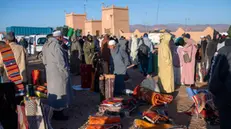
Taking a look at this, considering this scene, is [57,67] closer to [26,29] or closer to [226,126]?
[226,126]

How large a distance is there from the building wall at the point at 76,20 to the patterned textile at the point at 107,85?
36.5 meters

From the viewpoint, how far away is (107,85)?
19.8ft

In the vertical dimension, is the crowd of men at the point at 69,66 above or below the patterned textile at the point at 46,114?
above

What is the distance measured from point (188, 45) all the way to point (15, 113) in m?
5.61

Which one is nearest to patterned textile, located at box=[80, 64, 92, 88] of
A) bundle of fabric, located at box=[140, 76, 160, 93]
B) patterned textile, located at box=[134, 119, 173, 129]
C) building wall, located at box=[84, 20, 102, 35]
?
bundle of fabric, located at box=[140, 76, 160, 93]

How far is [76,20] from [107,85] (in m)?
37.8

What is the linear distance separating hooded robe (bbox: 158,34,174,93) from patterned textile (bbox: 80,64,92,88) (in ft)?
7.37

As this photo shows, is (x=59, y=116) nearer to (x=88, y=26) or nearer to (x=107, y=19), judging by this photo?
(x=107, y=19)

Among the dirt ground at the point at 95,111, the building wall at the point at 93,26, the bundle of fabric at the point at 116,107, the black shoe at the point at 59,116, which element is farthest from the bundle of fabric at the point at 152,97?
the building wall at the point at 93,26

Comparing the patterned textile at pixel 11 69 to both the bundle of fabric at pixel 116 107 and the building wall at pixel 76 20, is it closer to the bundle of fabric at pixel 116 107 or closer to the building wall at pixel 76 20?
the bundle of fabric at pixel 116 107

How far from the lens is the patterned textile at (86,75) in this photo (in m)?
7.93

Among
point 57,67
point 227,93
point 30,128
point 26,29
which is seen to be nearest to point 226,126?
point 227,93

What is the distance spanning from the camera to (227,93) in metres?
2.68

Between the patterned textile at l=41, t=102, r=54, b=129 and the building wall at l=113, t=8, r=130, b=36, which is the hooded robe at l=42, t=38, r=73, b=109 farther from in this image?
the building wall at l=113, t=8, r=130, b=36
